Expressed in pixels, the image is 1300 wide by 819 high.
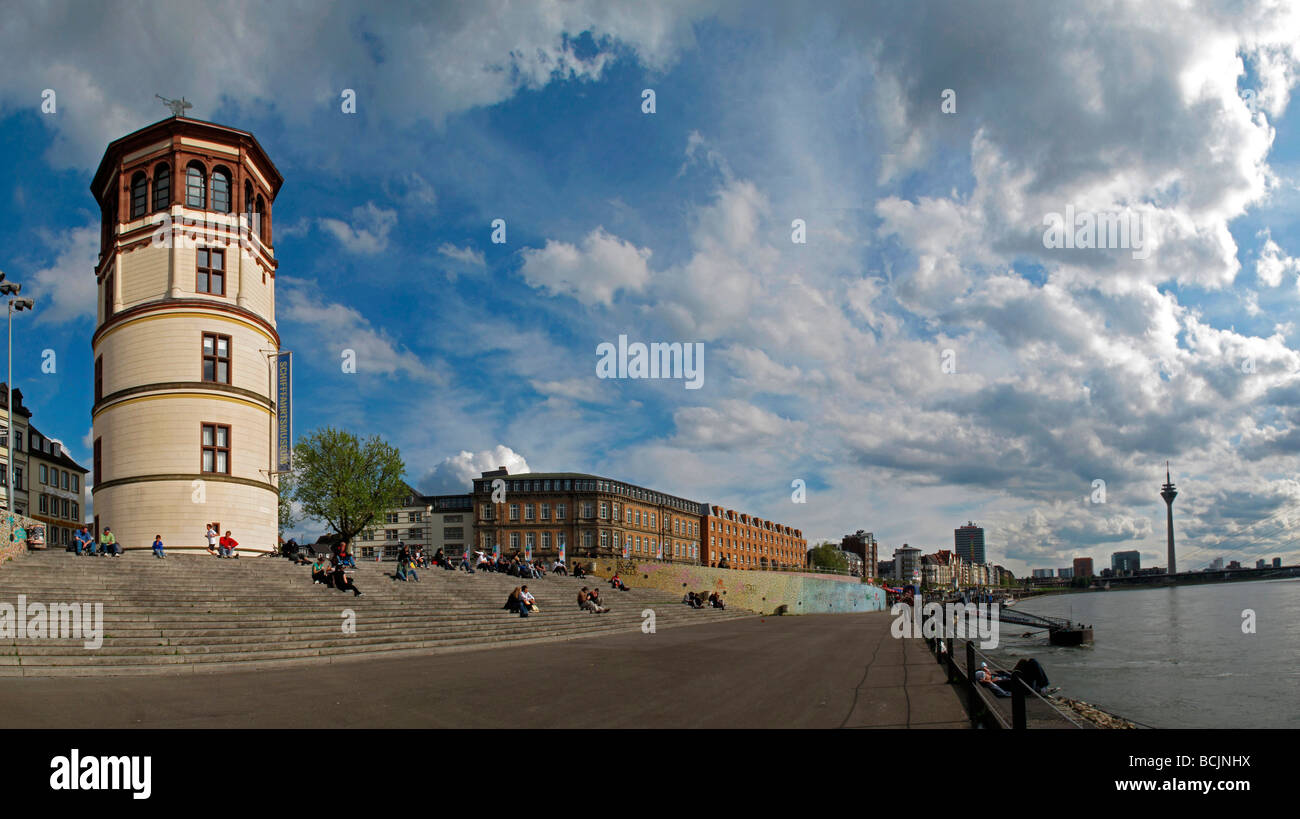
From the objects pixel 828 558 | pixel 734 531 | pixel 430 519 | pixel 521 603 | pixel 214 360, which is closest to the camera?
pixel 521 603

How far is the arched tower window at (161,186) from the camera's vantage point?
105 ft

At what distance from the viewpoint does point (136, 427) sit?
100ft

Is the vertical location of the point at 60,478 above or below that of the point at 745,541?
above

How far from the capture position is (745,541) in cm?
13462

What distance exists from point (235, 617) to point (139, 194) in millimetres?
23092

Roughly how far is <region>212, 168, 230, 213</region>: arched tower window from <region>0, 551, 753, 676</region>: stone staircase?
1596cm

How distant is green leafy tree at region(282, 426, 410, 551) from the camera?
191 ft

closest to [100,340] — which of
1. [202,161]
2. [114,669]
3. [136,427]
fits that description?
[136,427]

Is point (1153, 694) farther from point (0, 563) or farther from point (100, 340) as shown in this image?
point (100, 340)

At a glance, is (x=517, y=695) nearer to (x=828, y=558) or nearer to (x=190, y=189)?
(x=190, y=189)

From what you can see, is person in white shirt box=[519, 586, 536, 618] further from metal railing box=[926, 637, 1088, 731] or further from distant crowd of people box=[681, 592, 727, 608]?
distant crowd of people box=[681, 592, 727, 608]

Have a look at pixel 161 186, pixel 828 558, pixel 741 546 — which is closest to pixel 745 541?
pixel 741 546

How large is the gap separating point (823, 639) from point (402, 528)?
98.2 m

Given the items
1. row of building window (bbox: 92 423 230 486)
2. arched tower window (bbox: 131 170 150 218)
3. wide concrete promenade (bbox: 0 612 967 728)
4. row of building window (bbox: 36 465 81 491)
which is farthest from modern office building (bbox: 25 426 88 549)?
wide concrete promenade (bbox: 0 612 967 728)
